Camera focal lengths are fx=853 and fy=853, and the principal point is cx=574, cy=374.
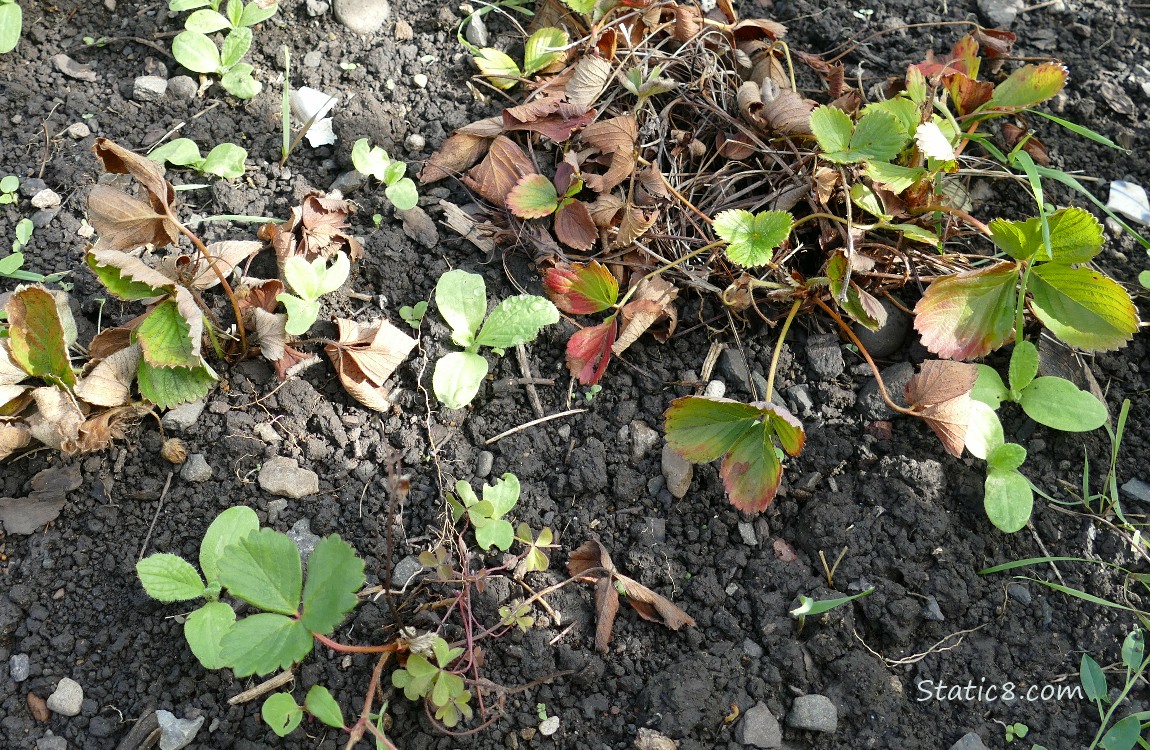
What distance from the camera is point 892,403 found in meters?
1.62

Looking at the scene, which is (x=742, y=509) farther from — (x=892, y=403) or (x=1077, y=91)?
(x=1077, y=91)

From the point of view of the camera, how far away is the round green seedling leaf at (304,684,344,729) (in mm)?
1271

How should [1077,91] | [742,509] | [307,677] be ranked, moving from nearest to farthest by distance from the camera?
1. [307,677]
2. [742,509]
3. [1077,91]

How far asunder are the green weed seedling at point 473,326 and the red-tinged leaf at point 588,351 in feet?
0.20

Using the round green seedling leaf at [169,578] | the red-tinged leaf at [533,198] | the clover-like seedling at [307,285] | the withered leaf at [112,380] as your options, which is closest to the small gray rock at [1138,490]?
the red-tinged leaf at [533,198]

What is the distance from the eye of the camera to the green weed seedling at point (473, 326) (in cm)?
164

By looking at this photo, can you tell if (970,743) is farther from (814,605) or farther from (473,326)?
(473,326)

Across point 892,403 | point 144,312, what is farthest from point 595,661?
point 144,312

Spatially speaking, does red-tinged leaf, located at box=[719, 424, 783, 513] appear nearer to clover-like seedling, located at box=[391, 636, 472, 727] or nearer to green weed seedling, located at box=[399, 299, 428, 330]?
clover-like seedling, located at box=[391, 636, 472, 727]

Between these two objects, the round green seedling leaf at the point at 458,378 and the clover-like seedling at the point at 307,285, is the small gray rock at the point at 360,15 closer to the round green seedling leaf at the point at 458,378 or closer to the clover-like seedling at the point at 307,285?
the clover-like seedling at the point at 307,285

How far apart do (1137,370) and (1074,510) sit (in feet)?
1.30

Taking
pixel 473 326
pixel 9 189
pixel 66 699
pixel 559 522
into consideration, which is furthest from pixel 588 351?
pixel 9 189

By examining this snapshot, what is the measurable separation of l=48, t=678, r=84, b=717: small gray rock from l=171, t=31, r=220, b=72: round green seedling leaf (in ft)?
4.34

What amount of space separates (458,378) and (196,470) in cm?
51
